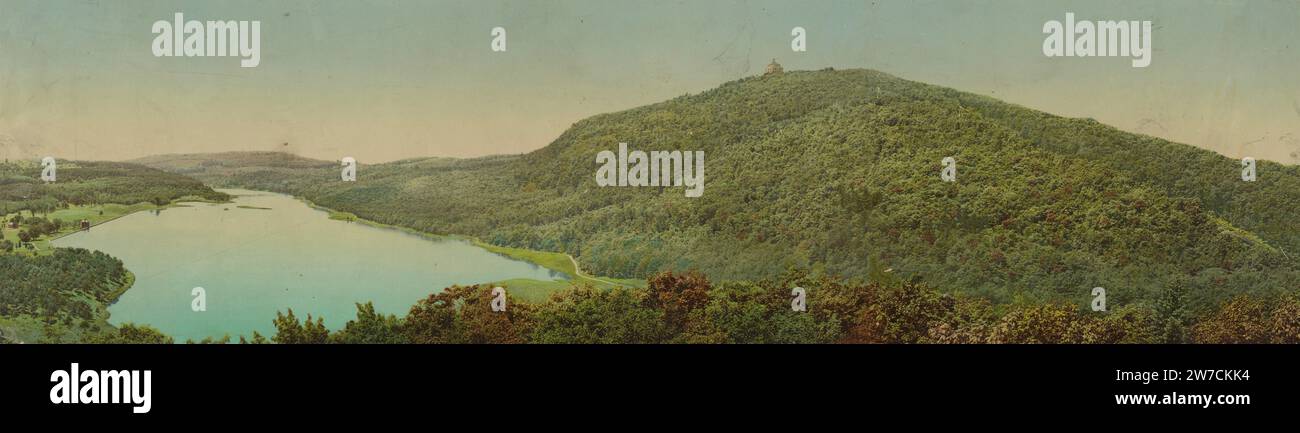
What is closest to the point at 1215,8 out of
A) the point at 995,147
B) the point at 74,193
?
the point at 995,147

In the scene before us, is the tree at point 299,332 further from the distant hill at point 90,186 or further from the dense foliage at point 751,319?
the distant hill at point 90,186

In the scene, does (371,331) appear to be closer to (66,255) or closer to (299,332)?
(299,332)

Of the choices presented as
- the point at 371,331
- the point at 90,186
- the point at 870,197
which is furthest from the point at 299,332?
the point at 870,197

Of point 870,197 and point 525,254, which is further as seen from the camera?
point 525,254

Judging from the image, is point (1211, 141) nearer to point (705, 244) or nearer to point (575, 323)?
point (705, 244)

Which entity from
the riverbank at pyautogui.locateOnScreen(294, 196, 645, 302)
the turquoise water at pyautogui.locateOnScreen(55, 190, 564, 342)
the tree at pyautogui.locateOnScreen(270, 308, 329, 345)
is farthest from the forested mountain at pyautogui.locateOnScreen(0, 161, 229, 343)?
the riverbank at pyautogui.locateOnScreen(294, 196, 645, 302)
